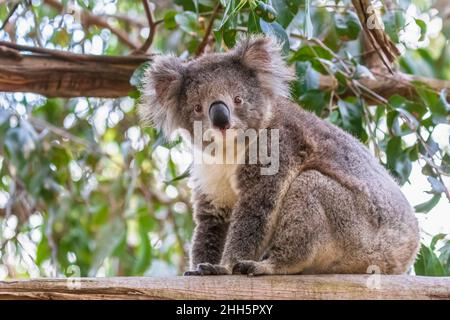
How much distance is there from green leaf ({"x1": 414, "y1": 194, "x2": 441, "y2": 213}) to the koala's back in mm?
324

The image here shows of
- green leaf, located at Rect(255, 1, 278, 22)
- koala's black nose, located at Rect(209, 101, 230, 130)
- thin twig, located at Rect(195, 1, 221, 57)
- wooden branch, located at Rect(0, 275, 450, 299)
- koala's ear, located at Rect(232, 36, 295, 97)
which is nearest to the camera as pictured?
wooden branch, located at Rect(0, 275, 450, 299)

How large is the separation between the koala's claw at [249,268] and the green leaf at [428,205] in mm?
1390

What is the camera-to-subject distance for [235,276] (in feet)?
10.8

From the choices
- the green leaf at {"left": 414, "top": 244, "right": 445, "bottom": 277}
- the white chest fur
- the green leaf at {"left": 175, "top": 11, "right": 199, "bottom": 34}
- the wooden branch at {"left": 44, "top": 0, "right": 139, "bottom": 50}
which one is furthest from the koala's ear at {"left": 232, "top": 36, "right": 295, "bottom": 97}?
the wooden branch at {"left": 44, "top": 0, "right": 139, "bottom": 50}

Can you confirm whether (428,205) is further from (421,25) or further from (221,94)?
(221,94)

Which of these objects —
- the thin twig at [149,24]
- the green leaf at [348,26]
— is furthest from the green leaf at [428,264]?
the thin twig at [149,24]

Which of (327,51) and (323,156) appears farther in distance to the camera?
(327,51)

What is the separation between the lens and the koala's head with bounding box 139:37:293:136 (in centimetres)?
395

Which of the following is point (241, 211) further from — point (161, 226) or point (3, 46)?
point (161, 226)

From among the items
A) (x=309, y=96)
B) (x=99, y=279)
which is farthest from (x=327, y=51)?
(x=99, y=279)

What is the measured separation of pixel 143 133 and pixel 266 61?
2.16m

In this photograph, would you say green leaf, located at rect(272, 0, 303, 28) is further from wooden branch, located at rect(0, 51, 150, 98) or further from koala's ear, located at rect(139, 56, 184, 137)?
wooden branch, located at rect(0, 51, 150, 98)

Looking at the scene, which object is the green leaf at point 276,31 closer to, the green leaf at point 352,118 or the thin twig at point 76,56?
the green leaf at point 352,118
